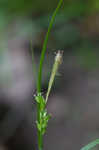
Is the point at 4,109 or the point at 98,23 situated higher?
the point at 98,23

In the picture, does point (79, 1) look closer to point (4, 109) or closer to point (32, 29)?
point (32, 29)

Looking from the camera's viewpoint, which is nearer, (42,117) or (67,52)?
(42,117)

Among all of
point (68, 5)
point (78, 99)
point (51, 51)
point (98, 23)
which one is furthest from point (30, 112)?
point (98, 23)

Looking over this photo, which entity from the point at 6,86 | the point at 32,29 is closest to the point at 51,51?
the point at 32,29

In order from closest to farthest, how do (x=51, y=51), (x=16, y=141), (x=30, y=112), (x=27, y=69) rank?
1. (x=16, y=141)
2. (x=30, y=112)
3. (x=27, y=69)
4. (x=51, y=51)

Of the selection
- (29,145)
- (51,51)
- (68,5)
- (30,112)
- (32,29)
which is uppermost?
(68,5)

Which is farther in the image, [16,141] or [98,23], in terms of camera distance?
[98,23]

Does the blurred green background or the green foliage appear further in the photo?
the blurred green background

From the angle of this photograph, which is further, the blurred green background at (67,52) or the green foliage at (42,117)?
Answer: the blurred green background at (67,52)

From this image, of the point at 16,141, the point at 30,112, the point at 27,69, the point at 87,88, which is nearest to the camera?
the point at 16,141

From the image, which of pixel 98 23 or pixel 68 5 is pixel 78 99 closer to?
pixel 68 5
